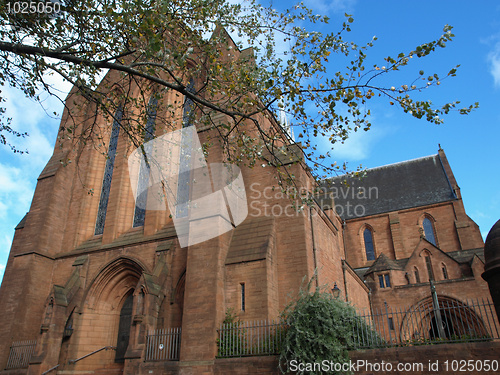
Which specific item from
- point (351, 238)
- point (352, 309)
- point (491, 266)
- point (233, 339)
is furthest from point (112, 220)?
point (351, 238)

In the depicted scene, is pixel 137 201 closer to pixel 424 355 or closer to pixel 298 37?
pixel 298 37

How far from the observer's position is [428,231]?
2762cm

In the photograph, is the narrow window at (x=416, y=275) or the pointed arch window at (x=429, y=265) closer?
the pointed arch window at (x=429, y=265)

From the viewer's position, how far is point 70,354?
14352mm

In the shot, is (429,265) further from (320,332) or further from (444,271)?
(320,332)

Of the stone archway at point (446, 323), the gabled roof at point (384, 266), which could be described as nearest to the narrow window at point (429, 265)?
the gabled roof at point (384, 266)

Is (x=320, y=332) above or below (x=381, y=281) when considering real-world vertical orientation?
below

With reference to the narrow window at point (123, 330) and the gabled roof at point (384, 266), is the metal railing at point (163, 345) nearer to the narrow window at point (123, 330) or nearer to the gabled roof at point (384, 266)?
the narrow window at point (123, 330)

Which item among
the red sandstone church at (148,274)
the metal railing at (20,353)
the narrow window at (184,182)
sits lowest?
the metal railing at (20,353)

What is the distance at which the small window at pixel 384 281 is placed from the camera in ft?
75.5


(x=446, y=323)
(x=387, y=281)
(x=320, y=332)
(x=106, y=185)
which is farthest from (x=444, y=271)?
(x=106, y=185)

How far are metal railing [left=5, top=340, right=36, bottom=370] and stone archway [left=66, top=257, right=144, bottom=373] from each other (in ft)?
5.09

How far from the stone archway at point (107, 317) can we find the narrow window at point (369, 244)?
18934 millimetres

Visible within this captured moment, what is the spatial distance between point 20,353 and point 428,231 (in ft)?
82.5
